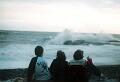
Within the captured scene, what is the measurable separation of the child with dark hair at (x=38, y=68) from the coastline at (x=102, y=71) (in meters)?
1.39

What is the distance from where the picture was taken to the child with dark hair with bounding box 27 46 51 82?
326cm

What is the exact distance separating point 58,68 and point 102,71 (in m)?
1.71

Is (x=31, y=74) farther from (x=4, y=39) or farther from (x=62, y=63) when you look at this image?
(x=4, y=39)

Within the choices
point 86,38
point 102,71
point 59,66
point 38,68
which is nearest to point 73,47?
point 86,38

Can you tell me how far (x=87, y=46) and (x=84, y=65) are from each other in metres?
1.28

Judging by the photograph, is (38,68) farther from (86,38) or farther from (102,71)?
(102,71)

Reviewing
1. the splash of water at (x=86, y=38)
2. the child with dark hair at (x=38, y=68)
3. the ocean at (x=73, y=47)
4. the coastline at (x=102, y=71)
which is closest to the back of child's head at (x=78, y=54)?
the child with dark hair at (x=38, y=68)

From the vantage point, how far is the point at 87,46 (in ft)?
15.5

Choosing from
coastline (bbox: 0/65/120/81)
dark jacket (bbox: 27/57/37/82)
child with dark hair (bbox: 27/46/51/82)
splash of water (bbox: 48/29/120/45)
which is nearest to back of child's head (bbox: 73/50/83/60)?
child with dark hair (bbox: 27/46/51/82)

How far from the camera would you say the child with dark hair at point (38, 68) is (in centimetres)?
326

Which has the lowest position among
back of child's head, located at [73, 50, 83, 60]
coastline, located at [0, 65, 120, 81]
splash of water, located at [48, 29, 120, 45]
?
coastline, located at [0, 65, 120, 81]

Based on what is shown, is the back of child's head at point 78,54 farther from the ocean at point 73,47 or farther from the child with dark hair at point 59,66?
the ocean at point 73,47

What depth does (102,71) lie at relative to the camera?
5.01 meters

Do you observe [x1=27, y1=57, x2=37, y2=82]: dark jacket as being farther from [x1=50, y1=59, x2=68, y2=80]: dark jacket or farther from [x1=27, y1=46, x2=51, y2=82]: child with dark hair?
[x1=50, y1=59, x2=68, y2=80]: dark jacket
